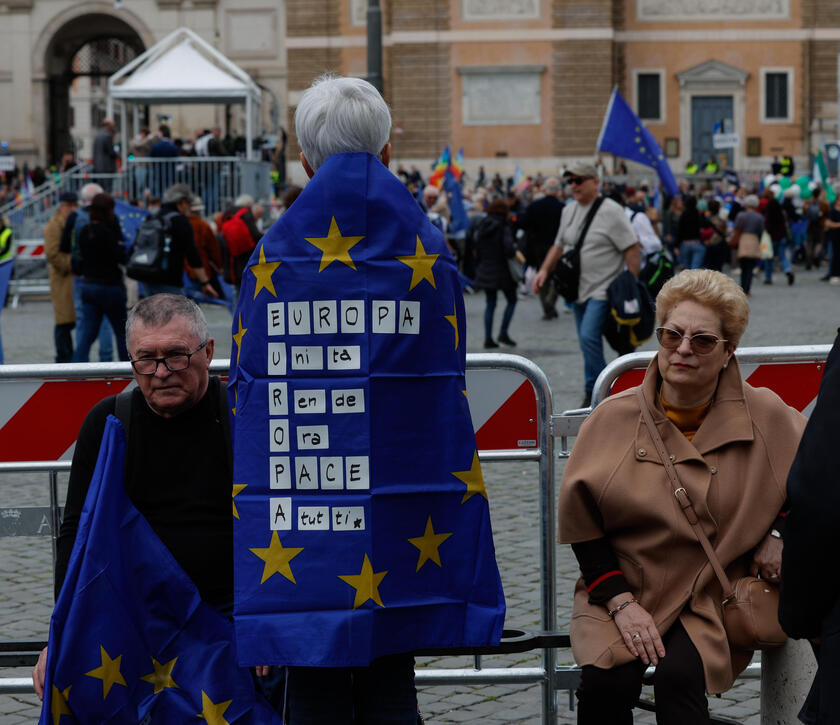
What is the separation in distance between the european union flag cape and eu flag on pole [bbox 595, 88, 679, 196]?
13.3 metres

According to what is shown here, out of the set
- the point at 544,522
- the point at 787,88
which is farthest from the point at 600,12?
the point at 544,522

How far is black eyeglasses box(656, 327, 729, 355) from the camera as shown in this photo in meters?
3.41

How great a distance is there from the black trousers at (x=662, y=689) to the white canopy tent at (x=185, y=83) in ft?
67.0

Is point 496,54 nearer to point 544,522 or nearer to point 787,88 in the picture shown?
point 787,88

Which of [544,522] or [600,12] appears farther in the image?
[600,12]

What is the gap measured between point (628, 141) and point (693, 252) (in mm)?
5899

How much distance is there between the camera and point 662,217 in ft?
92.0

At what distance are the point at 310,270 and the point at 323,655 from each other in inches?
27.7

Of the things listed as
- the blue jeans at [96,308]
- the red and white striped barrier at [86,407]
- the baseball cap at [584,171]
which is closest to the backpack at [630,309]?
the baseball cap at [584,171]

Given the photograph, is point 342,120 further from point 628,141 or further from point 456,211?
point 456,211

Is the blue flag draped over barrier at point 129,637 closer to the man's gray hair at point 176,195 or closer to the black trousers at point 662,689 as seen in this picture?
the black trousers at point 662,689

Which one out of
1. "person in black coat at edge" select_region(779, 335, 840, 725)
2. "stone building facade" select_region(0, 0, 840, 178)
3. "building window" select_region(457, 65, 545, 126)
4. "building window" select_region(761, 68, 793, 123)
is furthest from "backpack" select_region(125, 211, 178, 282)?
"building window" select_region(761, 68, 793, 123)

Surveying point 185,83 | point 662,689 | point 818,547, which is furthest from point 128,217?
point 818,547

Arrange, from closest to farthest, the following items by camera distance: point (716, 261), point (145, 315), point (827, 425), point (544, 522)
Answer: point (827, 425) → point (145, 315) → point (544, 522) → point (716, 261)
